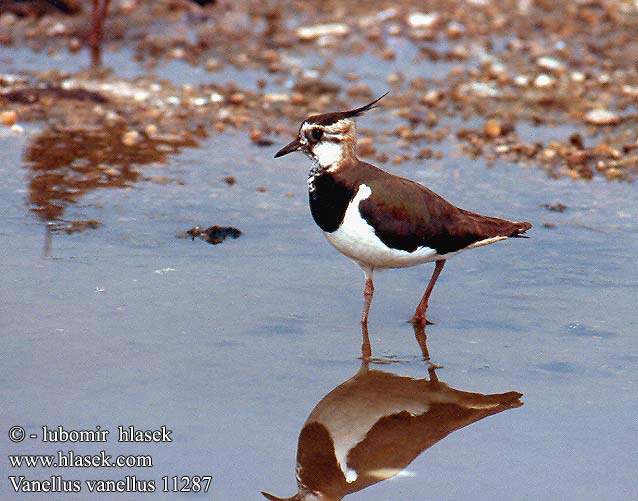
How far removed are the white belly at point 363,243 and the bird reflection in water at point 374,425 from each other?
75cm

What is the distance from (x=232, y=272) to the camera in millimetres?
7586

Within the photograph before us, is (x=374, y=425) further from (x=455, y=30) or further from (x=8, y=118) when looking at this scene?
(x=455, y=30)

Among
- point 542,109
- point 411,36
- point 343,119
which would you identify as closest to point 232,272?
point 343,119

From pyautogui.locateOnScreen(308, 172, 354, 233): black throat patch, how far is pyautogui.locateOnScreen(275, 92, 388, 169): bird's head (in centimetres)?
12

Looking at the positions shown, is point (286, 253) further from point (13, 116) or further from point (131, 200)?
point (13, 116)

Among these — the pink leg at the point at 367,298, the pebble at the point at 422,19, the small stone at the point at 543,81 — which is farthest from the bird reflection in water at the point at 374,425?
the pebble at the point at 422,19

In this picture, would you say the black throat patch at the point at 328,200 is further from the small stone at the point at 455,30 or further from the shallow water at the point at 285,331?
the small stone at the point at 455,30

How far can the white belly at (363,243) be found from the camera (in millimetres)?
6672

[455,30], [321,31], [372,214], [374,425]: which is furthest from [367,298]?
[455,30]

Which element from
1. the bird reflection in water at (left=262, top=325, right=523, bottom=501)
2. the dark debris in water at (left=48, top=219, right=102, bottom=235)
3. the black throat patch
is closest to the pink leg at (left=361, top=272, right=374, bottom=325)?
the black throat patch

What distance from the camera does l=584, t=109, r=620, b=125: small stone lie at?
11211mm

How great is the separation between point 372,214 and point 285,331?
0.91 m

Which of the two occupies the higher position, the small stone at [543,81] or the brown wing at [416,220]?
the brown wing at [416,220]

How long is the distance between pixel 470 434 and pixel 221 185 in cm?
461
